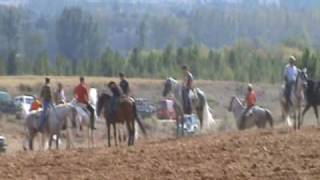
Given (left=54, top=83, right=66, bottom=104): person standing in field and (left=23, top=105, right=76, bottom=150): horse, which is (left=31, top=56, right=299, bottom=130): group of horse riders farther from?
(left=23, top=105, right=76, bottom=150): horse

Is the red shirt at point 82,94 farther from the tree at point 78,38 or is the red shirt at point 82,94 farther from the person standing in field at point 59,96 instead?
the tree at point 78,38

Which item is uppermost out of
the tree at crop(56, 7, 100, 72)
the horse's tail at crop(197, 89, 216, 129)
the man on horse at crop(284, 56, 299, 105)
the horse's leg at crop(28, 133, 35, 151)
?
the tree at crop(56, 7, 100, 72)

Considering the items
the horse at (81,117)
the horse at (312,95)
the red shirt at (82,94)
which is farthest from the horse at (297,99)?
the red shirt at (82,94)

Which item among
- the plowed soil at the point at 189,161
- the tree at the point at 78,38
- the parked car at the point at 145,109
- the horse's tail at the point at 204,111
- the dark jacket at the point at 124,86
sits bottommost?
the parked car at the point at 145,109

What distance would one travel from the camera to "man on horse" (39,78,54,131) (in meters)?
30.0

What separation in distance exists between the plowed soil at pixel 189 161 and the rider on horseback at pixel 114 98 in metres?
3.86

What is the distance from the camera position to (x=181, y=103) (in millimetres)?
33250

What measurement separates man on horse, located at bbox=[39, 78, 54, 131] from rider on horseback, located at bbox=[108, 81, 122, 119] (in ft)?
5.96

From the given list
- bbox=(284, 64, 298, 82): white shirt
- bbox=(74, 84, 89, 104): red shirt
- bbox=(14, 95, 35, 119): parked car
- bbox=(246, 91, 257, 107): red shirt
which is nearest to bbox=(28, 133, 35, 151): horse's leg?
bbox=(74, 84, 89, 104): red shirt

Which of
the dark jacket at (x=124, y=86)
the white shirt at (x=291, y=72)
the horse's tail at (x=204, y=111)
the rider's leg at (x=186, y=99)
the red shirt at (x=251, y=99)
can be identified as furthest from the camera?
the red shirt at (x=251, y=99)

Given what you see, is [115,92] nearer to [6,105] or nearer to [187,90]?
[187,90]

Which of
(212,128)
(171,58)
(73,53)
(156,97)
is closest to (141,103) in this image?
(156,97)

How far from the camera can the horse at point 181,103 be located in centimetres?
3306

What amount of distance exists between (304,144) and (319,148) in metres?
1.10
